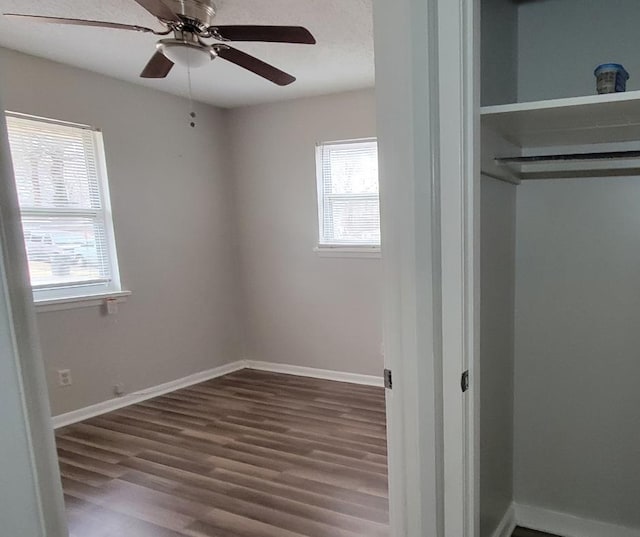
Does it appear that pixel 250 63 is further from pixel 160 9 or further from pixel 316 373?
pixel 316 373

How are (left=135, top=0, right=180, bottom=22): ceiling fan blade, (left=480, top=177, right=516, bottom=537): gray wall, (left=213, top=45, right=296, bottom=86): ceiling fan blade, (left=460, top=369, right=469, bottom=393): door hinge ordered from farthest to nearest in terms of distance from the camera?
(left=213, top=45, right=296, bottom=86): ceiling fan blade, (left=135, top=0, right=180, bottom=22): ceiling fan blade, (left=480, top=177, right=516, bottom=537): gray wall, (left=460, top=369, right=469, bottom=393): door hinge

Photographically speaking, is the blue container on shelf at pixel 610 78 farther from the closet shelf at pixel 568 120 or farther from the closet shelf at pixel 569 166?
the closet shelf at pixel 569 166

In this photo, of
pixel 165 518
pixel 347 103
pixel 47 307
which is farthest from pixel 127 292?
pixel 347 103

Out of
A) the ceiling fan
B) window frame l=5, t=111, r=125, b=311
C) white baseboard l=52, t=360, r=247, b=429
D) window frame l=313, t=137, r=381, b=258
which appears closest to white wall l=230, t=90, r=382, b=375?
window frame l=313, t=137, r=381, b=258

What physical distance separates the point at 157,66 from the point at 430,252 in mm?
2071

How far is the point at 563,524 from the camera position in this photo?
2.03 m

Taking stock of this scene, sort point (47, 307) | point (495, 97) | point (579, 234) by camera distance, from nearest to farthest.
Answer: point (495, 97)
point (579, 234)
point (47, 307)

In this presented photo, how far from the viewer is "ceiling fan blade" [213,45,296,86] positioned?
91.8 inches

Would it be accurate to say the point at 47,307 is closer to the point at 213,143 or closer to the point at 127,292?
the point at 127,292

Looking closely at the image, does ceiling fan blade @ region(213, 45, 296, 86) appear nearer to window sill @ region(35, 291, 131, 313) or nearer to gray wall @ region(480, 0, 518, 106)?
gray wall @ region(480, 0, 518, 106)

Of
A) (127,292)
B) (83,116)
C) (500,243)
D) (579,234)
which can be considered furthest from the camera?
(127,292)

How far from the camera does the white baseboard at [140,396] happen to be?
3.46m

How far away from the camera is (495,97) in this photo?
1.61m

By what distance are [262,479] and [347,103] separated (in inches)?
123
